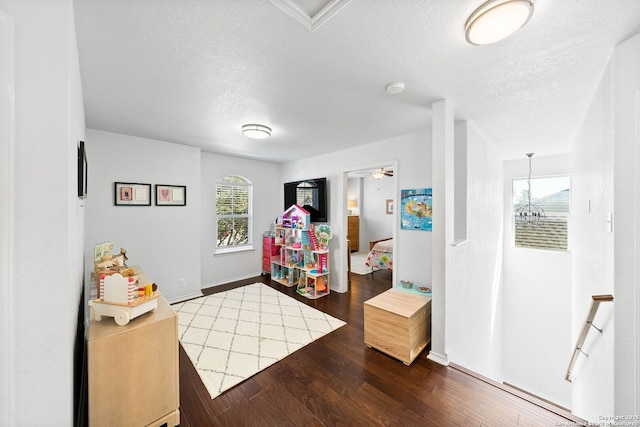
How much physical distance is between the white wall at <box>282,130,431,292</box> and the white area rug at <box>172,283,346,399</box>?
1.13 meters

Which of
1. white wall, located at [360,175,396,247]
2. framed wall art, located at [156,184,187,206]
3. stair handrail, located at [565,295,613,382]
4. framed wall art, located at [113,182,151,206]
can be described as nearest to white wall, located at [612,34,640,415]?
stair handrail, located at [565,295,613,382]

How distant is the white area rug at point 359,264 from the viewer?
5590mm

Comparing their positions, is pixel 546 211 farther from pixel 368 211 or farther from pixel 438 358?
pixel 368 211

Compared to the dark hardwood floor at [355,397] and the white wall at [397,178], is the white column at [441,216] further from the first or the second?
the white wall at [397,178]

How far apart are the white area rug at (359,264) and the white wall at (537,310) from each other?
2.87m

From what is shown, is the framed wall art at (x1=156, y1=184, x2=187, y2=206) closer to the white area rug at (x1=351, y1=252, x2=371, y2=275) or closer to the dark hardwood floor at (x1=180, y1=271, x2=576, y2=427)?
the dark hardwood floor at (x1=180, y1=271, x2=576, y2=427)

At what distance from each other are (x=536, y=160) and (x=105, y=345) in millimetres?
6635

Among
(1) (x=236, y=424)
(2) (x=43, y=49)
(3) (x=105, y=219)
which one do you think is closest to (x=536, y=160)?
(1) (x=236, y=424)

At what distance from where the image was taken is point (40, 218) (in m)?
0.92

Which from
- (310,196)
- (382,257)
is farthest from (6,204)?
(382,257)

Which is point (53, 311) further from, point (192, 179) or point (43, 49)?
point (192, 179)

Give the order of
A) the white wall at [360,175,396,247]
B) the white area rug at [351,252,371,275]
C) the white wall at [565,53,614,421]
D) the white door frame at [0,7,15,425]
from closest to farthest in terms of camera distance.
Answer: the white door frame at [0,7,15,425] → the white wall at [565,53,614,421] → the white area rug at [351,252,371,275] → the white wall at [360,175,396,247]

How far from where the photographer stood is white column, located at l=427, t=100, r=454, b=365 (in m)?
2.20

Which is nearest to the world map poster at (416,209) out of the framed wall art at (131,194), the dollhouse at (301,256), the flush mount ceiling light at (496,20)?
the dollhouse at (301,256)
